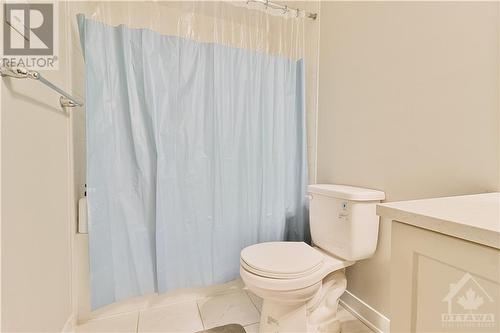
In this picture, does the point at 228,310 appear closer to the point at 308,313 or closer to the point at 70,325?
the point at 308,313

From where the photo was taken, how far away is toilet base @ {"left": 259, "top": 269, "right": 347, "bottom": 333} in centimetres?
114

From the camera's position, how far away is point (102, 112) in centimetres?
117

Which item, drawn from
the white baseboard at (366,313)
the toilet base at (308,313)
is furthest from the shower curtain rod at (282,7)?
the white baseboard at (366,313)

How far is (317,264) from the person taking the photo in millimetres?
1109

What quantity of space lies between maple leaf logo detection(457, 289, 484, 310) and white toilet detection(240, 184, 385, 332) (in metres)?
0.64

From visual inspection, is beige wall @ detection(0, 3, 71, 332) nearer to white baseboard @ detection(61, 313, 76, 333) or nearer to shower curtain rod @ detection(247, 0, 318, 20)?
white baseboard @ detection(61, 313, 76, 333)

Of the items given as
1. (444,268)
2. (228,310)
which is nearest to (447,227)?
(444,268)

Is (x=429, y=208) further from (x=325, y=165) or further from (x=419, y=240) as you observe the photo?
(x=325, y=165)

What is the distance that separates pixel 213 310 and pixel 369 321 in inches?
34.1

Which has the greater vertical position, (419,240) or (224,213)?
(419,240)

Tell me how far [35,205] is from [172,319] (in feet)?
3.04

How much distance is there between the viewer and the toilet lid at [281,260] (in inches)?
40.6

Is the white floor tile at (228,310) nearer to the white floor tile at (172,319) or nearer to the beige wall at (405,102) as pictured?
the white floor tile at (172,319)

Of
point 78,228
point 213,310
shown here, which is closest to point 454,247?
point 213,310
